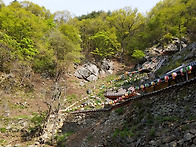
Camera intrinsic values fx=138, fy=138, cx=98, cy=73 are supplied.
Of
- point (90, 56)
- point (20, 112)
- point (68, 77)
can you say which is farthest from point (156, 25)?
point (20, 112)

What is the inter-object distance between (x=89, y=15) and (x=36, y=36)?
26.8 metres

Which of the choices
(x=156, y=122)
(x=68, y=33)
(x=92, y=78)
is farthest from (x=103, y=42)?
(x=156, y=122)

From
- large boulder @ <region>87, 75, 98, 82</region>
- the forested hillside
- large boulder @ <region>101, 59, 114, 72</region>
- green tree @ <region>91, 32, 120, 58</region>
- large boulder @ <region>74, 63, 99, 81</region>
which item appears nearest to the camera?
the forested hillside

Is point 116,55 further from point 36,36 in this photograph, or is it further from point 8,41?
point 8,41

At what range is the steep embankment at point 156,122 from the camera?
183 inches

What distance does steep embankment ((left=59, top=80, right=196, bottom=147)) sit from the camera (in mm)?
4637

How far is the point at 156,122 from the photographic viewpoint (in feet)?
19.2

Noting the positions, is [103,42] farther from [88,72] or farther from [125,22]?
[125,22]

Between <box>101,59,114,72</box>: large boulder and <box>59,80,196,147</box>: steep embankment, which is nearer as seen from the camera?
<box>59,80,196,147</box>: steep embankment

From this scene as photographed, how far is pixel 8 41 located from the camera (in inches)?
576

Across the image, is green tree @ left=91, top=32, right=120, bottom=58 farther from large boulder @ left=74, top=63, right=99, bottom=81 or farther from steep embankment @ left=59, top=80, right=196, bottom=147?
steep embankment @ left=59, top=80, right=196, bottom=147

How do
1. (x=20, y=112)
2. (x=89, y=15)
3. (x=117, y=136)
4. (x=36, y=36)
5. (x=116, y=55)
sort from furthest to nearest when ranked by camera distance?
(x=89, y=15), (x=116, y=55), (x=36, y=36), (x=20, y=112), (x=117, y=136)

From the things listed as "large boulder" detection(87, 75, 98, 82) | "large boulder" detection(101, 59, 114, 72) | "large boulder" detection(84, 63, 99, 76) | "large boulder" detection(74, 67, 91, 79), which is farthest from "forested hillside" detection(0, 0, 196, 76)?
"large boulder" detection(87, 75, 98, 82)

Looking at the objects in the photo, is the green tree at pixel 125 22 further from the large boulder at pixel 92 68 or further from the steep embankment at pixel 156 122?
the steep embankment at pixel 156 122
